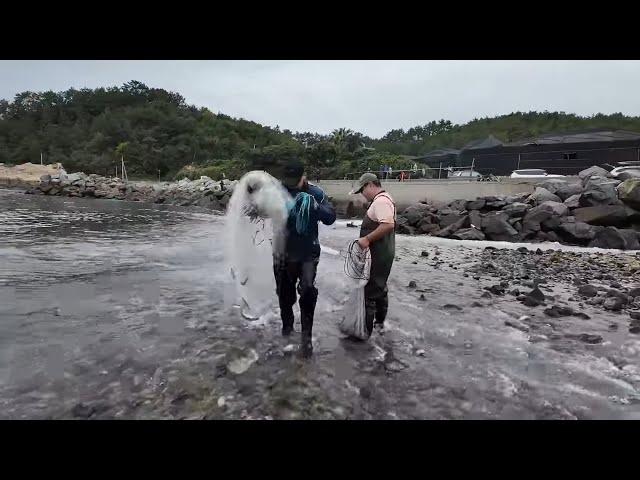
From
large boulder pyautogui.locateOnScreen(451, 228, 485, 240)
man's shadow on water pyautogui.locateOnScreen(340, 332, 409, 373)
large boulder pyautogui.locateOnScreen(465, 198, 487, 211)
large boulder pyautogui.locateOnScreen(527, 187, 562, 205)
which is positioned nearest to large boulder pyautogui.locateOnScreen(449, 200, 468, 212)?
large boulder pyautogui.locateOnScreen(465, 198, 487, 211)

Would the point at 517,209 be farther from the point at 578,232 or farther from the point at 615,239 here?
the point at 615,239

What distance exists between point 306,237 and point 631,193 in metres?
17.5

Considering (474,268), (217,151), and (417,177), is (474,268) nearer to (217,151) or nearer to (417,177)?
(417,177)

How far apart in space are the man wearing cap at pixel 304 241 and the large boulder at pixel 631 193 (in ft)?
55.2

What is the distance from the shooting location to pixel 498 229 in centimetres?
1720

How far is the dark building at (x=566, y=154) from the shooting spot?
32.1 metres

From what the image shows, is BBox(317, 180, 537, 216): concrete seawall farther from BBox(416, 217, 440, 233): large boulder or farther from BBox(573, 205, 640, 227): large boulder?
BBox(573, 205, 640, 227): large boulder

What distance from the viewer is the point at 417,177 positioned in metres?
35.1

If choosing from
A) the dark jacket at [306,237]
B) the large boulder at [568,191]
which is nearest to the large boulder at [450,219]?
the large boulder at [568,191]

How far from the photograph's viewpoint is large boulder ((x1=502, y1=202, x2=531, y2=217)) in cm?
1861

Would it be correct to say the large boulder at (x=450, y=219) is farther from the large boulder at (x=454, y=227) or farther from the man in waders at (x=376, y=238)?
the man in waders at (x=376, y=238)

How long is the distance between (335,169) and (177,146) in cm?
5012

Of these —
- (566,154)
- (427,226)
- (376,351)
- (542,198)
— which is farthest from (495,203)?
(566,154)

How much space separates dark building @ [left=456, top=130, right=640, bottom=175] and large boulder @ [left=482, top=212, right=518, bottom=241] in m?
15.1
